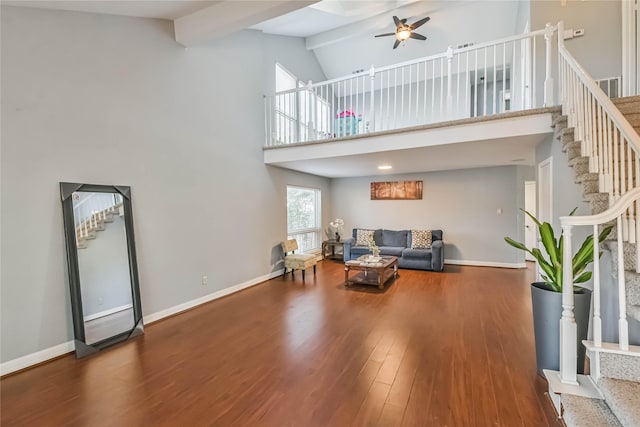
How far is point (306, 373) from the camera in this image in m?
2.33

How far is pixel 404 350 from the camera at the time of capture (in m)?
2.68

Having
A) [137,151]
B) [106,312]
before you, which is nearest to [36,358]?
[106,312]

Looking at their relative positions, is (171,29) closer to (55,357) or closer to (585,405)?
(55,357)

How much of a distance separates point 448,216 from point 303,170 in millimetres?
3627

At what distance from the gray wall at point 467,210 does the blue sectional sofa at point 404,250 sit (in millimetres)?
421

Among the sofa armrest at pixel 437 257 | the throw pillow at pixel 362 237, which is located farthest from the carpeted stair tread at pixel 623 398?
the throw pillow at pixel 362 237

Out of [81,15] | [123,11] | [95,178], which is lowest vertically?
[95,178]

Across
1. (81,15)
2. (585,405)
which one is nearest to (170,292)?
(81,15)

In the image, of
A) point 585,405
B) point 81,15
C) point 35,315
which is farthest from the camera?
point 81,15

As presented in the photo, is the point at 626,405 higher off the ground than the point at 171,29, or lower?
lower

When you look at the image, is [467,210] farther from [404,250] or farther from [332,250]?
[332,250]

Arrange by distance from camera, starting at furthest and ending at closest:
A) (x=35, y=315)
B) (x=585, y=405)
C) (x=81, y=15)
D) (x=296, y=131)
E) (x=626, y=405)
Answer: (x=296, y=131)
(x=81, y=15)
(x=35, y=315)
(x=585, y=405)
(x=626, y=405)

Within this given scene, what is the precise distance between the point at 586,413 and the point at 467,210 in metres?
5.53

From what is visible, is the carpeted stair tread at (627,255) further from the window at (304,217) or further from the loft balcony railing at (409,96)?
the window at (304,217)
